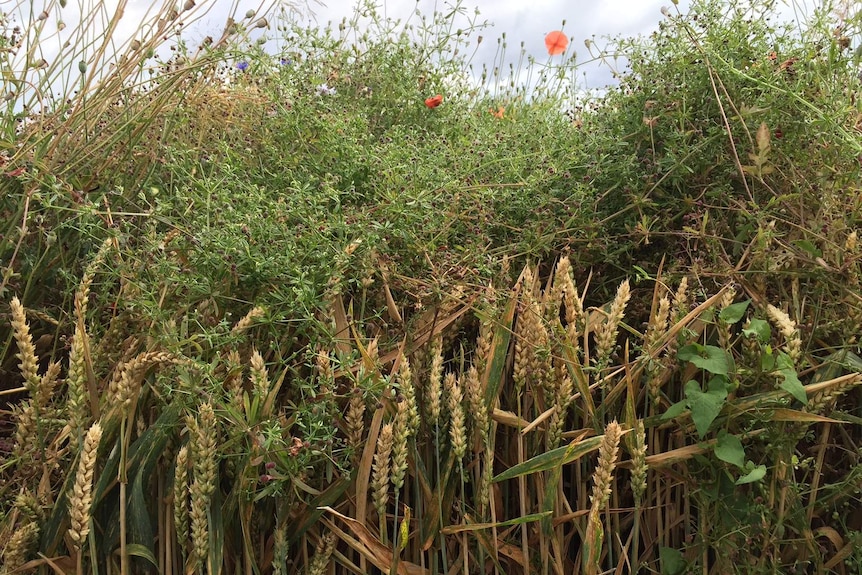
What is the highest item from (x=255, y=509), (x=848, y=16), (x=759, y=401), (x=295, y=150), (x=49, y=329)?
(x=848, y=16)

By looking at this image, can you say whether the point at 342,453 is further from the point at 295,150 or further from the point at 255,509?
the point at 295,150

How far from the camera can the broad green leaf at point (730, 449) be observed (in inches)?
44.4

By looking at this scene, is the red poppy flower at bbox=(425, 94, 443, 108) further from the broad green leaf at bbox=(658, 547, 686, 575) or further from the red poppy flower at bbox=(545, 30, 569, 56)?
the broad green leaf at bbox=(658, 547, 686, 575)

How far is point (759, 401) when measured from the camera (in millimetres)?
1196

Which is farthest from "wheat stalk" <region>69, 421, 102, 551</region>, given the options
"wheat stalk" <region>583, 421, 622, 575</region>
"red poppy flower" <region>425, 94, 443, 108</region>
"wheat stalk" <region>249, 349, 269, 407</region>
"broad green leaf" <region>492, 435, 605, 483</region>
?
"red poppy flower" <region>425, 94, 443, 108</region>

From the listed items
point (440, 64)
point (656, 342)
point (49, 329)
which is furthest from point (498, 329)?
point (440, 64)

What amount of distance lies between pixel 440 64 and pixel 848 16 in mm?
1424

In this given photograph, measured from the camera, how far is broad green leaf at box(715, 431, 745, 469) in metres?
1.13

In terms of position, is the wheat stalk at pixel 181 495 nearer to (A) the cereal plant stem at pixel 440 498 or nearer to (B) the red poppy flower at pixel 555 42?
(A) the cereal plant stem at pixel 440 498

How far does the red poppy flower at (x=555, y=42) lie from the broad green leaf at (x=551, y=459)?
2.38m

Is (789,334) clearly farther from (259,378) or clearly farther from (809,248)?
(259,378)

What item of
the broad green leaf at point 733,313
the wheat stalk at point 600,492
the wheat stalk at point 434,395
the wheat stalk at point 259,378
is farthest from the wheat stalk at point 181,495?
the broad green leaf at point 733,313

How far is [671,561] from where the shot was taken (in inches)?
48.0

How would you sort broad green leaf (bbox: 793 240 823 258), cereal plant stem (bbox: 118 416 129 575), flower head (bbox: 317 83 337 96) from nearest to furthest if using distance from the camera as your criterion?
cereal plant stem (bbox: 118 416 129 575)
broad green leaf (bbox: 793 240 823 258)
flower head (bbox: 317 83 337 96)
